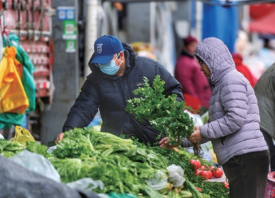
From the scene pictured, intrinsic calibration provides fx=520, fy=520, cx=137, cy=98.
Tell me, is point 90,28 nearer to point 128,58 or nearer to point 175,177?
point 128,58

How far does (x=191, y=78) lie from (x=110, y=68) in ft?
17.5

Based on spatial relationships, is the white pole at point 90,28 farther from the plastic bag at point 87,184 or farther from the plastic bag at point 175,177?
the plastic bag at point 87,184

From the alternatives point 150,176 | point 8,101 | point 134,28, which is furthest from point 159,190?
point 134,28

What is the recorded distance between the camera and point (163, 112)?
474 centimetres

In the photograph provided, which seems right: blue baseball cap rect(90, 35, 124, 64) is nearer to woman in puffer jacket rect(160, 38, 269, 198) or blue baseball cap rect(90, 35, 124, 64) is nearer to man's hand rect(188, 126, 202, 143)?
woman in puffer jacket rect(160, 38, 269, 198)

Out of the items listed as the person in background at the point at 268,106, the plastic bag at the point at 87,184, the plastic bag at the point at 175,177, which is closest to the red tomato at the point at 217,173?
the person in background at the point at 268,106

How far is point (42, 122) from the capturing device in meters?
9.73

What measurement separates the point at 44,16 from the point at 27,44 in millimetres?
789

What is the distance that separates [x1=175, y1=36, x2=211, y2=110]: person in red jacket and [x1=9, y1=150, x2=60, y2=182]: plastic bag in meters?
6.64

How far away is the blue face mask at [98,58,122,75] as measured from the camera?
505 cm

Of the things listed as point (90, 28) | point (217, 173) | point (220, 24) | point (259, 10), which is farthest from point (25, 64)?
point (259, 10)

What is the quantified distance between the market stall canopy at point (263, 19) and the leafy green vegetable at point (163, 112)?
23030mm

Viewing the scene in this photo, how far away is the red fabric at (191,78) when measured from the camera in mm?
10109

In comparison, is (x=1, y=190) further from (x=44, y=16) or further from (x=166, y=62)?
(x=166, y=62)
